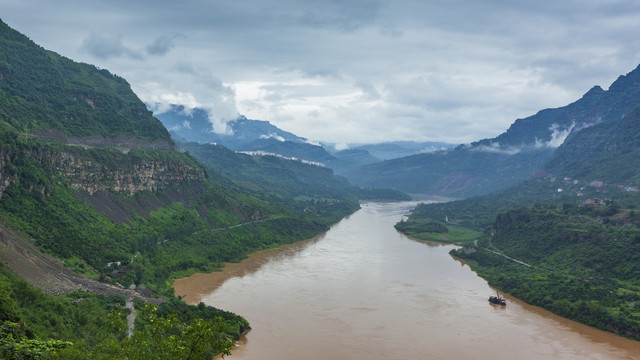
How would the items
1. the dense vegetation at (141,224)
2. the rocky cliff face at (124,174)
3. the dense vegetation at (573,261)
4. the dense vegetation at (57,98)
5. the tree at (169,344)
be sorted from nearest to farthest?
the tree at (169,344) → the dense vegetation at (141,224) → the dense vegetation at (573,261) → the rocky cliff face at (124,174) → the dense vegetation at (57,98)

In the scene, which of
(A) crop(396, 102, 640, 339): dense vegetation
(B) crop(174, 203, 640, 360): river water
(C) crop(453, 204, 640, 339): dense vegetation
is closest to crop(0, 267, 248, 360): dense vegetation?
(B) crop(174, 203, 640, 360): river water

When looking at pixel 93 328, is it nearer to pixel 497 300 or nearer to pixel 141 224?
pixel 141 224

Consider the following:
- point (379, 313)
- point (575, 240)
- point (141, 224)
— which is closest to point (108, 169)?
point (141, 224)

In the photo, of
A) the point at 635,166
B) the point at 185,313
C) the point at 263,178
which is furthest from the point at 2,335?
the point at 263,178

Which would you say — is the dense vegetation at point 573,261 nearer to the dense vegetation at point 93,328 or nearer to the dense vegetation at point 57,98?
the dense vegetation at point 93,328

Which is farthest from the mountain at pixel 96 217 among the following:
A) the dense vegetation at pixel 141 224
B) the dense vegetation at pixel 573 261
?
the dense vegetation at pixel 573 261
